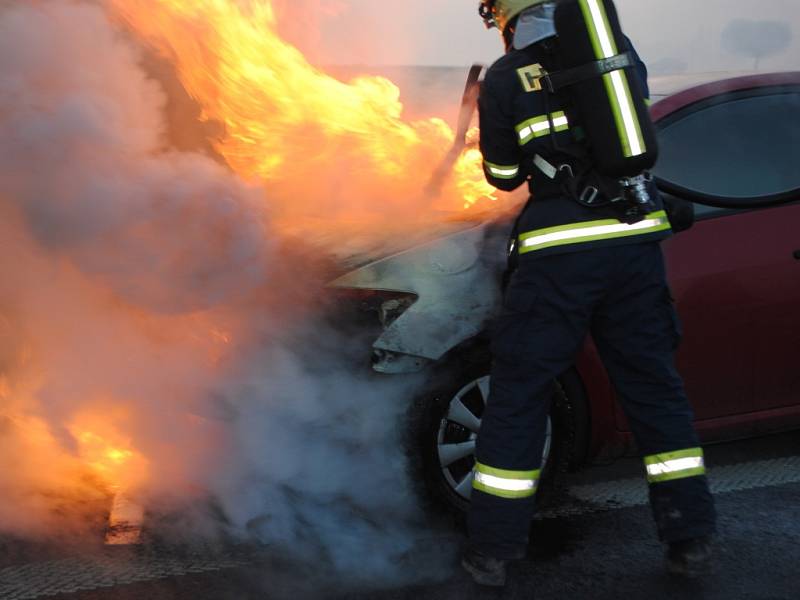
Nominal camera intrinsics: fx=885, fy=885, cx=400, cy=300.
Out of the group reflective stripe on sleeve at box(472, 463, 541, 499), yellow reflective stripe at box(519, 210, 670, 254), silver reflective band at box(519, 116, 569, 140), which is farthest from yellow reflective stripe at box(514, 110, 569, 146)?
reflective stripe on sleeve at box(472, 463, 541, 499)

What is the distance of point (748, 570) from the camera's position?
293cm

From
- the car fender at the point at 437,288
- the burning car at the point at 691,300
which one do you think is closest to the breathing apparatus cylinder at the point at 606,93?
the burning car at the point at 691,300

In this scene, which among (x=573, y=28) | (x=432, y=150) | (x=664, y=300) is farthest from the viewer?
(x=432, y=150)

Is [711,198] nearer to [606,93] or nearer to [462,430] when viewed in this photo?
[606,93]

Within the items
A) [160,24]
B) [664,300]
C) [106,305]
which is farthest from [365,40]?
[664,300]

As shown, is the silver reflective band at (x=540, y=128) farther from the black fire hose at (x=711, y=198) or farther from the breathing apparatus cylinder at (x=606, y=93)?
the black fire hose at (x=711, y=198)

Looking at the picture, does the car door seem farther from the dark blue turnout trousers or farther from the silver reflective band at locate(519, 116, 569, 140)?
the silver reflective band at locate(519, 116, 569, 140)

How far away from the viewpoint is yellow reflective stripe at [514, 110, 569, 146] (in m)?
2.74

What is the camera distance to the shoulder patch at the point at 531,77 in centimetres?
274

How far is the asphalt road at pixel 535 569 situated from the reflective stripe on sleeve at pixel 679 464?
348mm

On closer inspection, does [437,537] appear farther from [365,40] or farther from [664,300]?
[365,40]

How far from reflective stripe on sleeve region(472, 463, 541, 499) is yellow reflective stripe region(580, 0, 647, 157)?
3.47 feet

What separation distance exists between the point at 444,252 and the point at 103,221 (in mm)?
1232

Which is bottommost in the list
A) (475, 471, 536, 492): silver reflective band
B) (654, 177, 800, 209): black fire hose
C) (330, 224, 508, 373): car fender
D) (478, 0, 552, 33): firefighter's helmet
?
(475, 471, 536, 492): silver reflective band
